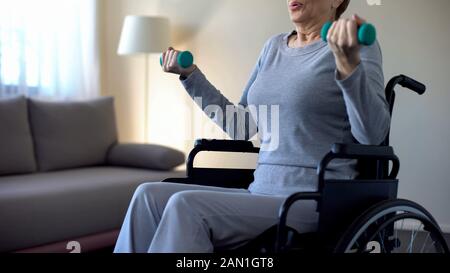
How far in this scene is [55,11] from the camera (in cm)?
334

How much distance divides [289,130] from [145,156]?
5.59ft

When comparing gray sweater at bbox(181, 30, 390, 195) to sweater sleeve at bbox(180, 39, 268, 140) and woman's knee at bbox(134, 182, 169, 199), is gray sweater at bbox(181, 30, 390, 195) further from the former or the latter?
woman's knee at bbox(134, 182, 169, 199)

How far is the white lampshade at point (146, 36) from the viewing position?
3.17 meters

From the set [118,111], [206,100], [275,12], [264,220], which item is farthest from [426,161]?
[118,111]

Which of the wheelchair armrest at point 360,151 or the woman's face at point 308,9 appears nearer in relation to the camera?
the wheelchair armrest at point 360,151

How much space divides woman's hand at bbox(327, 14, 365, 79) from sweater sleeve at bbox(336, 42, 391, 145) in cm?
2

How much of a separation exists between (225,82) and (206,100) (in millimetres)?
1598

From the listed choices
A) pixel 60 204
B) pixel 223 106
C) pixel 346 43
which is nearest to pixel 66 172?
pixel 60 204

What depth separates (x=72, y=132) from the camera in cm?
294

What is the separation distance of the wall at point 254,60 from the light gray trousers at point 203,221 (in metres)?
1.41

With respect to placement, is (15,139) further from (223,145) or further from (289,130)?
(289,130)

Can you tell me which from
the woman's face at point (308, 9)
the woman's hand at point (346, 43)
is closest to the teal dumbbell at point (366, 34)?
the woman's hand at point (346, 43)

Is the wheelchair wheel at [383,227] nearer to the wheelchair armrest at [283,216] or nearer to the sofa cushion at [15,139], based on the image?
the wheelchair armrest at [283,216]
